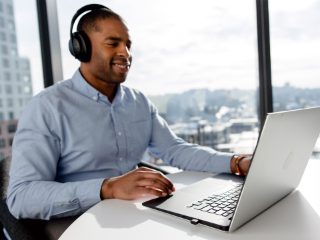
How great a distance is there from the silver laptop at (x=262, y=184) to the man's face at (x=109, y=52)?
0.65 meters

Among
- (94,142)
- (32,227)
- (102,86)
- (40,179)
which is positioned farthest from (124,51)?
(32,227)

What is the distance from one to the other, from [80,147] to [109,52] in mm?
421

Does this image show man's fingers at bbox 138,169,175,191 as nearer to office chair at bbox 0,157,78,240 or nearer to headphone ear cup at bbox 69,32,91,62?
office chair at bbox 0,157,78,240

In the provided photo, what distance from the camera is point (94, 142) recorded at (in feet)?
3.84

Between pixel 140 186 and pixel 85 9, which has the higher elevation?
pixel 85 9

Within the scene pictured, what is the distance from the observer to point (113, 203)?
0.81 meters

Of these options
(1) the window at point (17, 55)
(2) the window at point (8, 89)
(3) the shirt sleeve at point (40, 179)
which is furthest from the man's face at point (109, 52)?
(2) the window at point (8, 89)

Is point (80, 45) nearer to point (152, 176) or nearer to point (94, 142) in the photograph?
point (94, 142)

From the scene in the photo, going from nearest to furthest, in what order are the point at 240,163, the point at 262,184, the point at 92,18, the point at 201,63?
the point at 262,184 → the point at 240,163 → the point at 92,18 → the point at 201,63

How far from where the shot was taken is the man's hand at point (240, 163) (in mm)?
1053

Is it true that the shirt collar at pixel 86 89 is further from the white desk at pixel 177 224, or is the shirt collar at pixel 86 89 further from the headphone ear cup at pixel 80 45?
the white desk at pixel 177 224

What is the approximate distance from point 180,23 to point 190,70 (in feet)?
1.03

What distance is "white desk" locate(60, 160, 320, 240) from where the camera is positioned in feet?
1.97

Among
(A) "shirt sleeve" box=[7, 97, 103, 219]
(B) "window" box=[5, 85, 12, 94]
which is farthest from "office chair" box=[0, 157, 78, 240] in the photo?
(B) "window" box=[5, 85, 12, 94]
